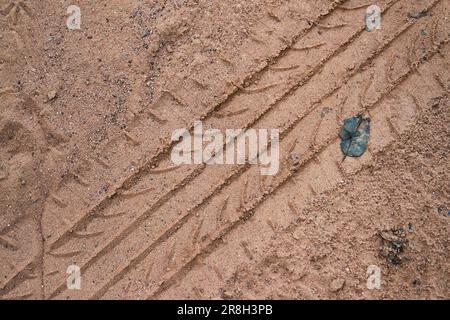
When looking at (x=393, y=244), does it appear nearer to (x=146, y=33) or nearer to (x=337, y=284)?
(x=337, y=284)

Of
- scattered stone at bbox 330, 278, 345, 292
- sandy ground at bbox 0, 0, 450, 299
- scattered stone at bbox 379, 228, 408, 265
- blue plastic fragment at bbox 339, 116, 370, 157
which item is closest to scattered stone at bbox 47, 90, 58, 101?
sandy ground at bbox 0, 0, 450, 299

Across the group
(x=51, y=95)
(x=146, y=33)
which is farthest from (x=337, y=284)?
(x=51, y=95)

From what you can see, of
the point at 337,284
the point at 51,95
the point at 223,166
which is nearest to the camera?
the point at 337,284

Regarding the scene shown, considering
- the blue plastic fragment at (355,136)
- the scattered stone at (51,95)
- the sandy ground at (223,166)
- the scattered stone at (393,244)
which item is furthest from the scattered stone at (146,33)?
the scattered stone at (393,244)

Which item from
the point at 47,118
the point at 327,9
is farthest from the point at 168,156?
the point at 327,9

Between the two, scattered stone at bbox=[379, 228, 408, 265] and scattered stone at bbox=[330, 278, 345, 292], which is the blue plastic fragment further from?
scattered stone at bbox=[330, 278, 345, 292]

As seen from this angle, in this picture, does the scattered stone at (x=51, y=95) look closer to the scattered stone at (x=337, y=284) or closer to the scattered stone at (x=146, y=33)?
the scattered stone at (x=146, y=33)

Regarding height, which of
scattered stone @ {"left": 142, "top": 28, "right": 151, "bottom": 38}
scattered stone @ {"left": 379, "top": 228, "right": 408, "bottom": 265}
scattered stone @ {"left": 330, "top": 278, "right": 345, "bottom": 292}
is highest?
scattered stone @ {"left": 142, "top": 28, "right": 151, "bottom": 38}
